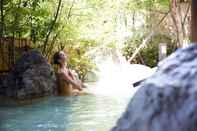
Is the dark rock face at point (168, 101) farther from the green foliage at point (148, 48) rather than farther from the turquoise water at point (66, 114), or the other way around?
the green foliage at point (148, 48)

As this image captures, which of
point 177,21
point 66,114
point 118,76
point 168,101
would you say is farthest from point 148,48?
point 168,101

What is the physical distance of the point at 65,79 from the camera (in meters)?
10.7

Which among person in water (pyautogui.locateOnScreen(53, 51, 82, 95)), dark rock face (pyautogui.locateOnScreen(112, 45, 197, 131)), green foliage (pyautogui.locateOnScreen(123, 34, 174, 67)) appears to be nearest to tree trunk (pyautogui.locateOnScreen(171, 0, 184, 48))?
green foliage (pyautogui.locateOnScreen(123, 34, 174, 67))

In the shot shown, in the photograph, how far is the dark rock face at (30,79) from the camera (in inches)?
399

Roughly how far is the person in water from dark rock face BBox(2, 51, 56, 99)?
173 mm

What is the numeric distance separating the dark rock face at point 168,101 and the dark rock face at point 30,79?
8.43 meters

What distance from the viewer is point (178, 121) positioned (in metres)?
1.60

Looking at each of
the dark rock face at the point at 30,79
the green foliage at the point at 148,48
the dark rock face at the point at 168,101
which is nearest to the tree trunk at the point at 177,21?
the green foliage at the point at 148,48

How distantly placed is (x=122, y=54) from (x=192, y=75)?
637 inches

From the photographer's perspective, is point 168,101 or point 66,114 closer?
point 168,101

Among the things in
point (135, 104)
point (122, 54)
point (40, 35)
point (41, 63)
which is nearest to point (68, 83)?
point (41, 63)

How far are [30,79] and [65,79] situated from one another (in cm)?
84

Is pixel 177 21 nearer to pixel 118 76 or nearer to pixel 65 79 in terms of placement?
pixel 118 76

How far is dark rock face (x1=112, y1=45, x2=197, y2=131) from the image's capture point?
160cm
